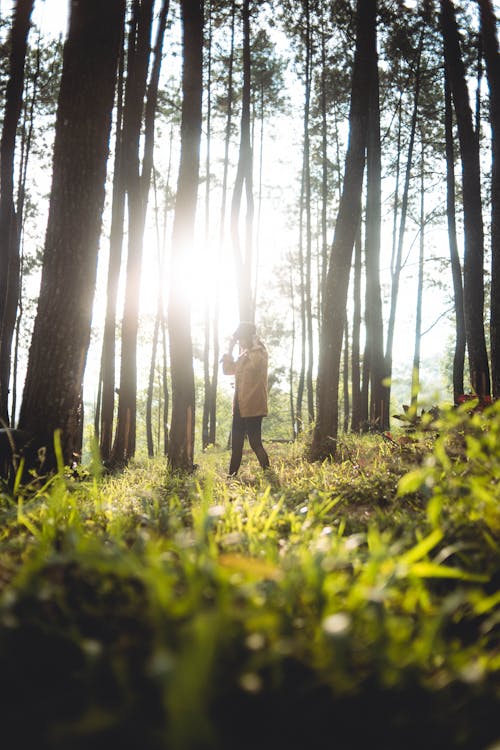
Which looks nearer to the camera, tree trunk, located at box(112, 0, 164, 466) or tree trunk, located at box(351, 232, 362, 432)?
tree trunk, located at box(112, 0, 164, 466)

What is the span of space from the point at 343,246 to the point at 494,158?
4.32 m

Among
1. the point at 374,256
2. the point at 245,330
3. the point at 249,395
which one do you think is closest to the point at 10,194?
the point at 245,330

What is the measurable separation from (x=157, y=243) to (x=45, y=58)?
7.36m

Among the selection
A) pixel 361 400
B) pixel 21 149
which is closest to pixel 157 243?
pixel 21 149

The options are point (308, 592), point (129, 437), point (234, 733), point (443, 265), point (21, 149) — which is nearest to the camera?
point (234, 733)

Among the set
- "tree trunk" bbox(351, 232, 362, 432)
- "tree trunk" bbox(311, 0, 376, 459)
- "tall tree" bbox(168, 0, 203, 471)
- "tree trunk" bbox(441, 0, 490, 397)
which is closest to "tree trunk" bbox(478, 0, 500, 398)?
"tree trunk" bbox(441, 0, 490, 397)

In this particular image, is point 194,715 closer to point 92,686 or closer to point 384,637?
point 92,686

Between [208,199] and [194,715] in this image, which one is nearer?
[194,715]

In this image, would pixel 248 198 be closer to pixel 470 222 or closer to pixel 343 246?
pixel 470 222

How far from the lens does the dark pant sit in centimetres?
605

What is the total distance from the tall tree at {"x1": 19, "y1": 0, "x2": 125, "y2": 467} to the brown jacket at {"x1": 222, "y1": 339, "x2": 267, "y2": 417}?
2.71 meters

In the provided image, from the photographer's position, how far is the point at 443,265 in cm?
1836

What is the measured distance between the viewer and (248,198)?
477 inches

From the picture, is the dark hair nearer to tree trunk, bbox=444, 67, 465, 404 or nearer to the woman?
the woman
